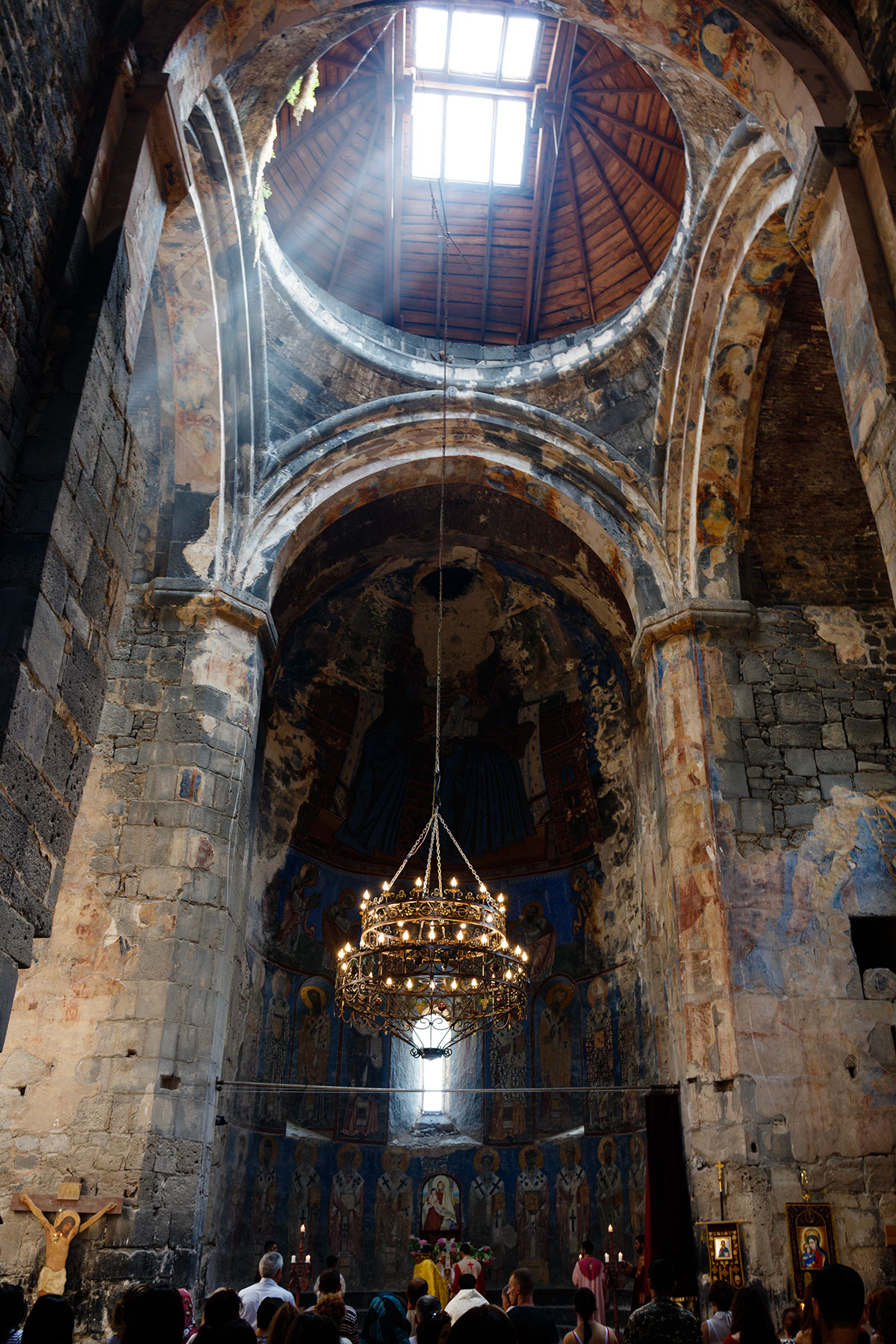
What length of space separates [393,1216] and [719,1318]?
7.69m

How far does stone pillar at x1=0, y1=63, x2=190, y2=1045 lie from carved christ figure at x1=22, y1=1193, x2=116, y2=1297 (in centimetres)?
380

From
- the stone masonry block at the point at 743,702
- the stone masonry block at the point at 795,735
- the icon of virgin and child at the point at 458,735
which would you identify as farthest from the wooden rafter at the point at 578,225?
the stone masonry block at the point at 795,735

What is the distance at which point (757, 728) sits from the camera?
885 centimetres

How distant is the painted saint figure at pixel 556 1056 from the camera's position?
1171cm

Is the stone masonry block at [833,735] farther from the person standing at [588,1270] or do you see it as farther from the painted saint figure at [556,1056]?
the painted saint figure at [556,1056]

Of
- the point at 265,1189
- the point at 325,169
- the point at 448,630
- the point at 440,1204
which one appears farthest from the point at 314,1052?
the point at 325,169

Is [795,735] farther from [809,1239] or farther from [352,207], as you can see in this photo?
[352,207]

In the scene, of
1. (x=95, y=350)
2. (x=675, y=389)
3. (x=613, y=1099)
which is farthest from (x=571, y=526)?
(x=95, y=350)

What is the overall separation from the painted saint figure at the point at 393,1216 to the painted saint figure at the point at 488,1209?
722mm

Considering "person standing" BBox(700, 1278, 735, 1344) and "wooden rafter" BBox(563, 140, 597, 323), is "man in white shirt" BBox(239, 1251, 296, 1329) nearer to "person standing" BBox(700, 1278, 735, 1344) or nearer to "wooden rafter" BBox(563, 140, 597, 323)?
"person standing" BBox(700, 1278, 735, 1344)

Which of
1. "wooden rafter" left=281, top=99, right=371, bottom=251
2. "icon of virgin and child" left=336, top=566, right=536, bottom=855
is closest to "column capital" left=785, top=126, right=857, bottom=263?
"wooden rafter" left=281, top=99, right=371, bottom=251

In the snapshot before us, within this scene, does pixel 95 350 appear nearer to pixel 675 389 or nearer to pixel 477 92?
pixel 675 389

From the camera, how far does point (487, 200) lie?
11969mm

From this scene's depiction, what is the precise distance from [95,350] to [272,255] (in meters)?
6.14
